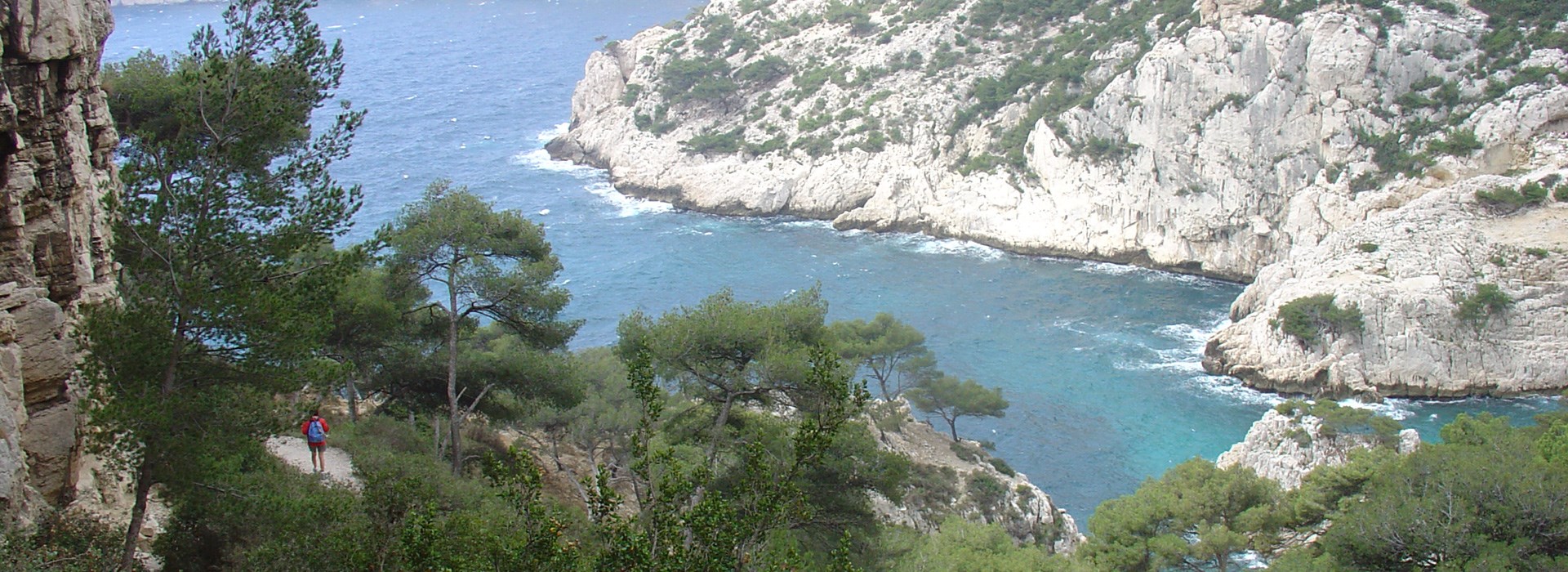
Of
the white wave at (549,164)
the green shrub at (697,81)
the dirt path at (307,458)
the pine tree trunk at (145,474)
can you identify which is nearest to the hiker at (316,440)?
the dirt path at (307,458)

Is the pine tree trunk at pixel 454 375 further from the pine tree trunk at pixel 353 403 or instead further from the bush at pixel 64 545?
the bush at pixel 64 545

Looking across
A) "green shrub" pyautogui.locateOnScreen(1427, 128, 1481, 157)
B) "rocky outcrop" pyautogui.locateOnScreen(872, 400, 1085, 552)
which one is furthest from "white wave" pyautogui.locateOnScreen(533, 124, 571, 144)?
"green shrub" pyautogui.locateOnScreen(1427, 128, 1481, 157)

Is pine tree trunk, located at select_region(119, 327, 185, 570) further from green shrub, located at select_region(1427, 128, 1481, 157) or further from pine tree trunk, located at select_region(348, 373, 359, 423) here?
green shrub, located at select_region(1427, 128, 1481, 157)

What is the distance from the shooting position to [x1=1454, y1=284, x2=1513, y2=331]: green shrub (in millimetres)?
41375

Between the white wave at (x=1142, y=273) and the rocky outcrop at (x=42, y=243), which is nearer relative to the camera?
the rocky outcrop at (x=42, y=243)

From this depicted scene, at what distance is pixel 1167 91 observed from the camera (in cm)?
5634

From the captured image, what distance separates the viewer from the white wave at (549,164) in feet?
249

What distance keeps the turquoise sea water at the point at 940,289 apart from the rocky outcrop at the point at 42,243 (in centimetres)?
2886

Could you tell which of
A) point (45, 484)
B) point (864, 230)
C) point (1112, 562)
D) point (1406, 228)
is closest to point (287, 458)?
point (45, 484)

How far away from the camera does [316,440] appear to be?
60.7 feet

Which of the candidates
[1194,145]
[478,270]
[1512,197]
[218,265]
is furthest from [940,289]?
[218,265]

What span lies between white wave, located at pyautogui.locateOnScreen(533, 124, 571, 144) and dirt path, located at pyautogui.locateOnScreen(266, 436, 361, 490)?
62302mm

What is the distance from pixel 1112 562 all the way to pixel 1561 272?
1114 inches

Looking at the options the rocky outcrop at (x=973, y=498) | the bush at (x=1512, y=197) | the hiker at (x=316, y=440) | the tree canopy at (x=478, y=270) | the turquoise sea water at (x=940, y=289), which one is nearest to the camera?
the hiker at (x=316, y=440)
